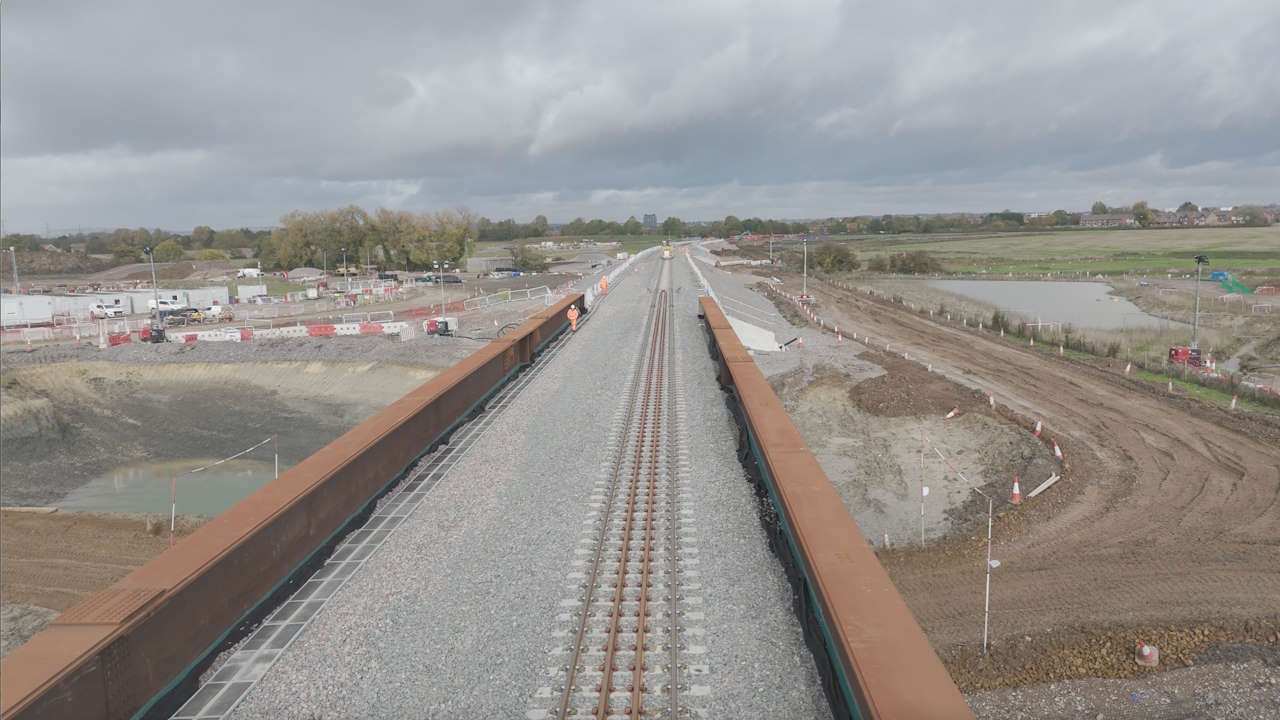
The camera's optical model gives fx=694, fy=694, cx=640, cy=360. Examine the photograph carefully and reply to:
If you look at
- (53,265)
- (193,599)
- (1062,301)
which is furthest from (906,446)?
(53,265)

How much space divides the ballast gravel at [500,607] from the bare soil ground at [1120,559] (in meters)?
5.12

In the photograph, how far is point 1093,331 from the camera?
48625mm

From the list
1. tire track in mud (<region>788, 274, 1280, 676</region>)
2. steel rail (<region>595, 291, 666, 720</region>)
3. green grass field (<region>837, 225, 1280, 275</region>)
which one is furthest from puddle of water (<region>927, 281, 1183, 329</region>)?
steel rail (<region>595, 291, 666, 720</region>)

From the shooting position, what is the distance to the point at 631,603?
9750 millimetres

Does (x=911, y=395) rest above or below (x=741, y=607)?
below

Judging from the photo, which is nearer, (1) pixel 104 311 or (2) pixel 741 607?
(2) pixel 741 607

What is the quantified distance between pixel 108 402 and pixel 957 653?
51.6m

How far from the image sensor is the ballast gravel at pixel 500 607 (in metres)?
7.83

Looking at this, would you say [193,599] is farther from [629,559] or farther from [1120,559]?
[1120,559]

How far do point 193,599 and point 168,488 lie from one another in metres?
30.4

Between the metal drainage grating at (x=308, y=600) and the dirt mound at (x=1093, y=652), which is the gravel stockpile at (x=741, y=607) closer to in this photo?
the dirt mound at (x=1093, y=652)

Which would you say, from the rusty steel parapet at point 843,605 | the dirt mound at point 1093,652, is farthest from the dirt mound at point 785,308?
the rusty steel parapet at point 843,605

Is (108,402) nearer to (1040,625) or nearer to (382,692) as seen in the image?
(382,692)

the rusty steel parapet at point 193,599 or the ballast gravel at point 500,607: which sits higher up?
the rusty steel parapet at point 193,599
